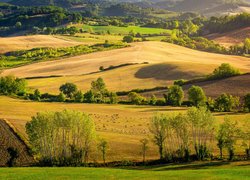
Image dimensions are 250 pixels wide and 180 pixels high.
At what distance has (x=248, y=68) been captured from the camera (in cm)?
16025

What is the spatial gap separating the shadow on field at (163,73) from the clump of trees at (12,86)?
4009 centimetres

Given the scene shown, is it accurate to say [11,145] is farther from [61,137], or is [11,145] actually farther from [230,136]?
[230,136]

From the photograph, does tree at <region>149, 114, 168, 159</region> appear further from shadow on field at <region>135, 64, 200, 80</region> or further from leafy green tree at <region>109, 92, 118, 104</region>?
shadow on field at <region>135, 64, 200, 80</region>

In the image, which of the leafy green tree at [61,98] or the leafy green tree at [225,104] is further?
the leafy green tree at [61,98]

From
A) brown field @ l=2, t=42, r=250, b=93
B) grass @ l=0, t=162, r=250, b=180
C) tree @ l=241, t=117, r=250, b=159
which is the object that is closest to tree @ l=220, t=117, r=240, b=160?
tree @ l=241, t=117, r=250, b=159

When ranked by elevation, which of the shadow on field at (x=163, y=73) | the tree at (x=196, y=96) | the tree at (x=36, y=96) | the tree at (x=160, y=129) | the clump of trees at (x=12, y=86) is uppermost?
the shadow on field at (x=163, y=73)

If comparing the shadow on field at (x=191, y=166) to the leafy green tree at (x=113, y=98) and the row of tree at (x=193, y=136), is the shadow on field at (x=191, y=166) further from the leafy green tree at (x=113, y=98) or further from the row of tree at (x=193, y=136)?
the leafy green tree at (x=113, y=98)

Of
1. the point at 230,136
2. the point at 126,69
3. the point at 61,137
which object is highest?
the point at 126,69

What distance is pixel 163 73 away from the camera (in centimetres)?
15575

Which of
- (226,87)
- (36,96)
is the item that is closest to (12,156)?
(36,96)

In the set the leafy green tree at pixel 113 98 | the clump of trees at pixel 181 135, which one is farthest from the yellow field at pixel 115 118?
the leafy green tree at pixel 113 98

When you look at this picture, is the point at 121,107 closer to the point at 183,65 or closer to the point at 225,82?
the point at 225,82

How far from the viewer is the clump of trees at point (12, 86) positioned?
136500 mm

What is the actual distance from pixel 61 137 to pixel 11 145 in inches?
340
